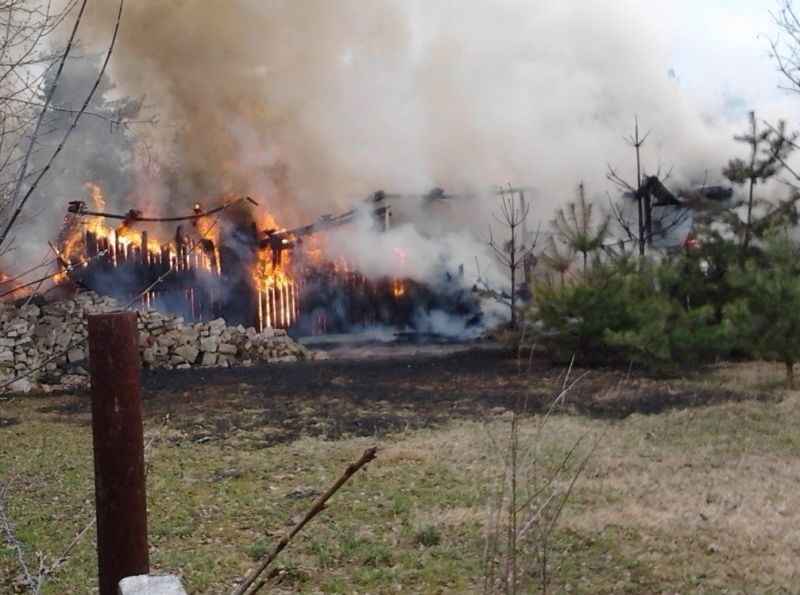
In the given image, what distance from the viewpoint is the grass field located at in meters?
4.68

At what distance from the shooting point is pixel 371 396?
35.6 feet

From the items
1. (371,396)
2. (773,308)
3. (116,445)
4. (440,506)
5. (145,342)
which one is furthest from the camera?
(145,342)

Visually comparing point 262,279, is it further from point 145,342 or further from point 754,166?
point 754,166

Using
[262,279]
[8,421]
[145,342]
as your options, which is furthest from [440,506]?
[262,279]

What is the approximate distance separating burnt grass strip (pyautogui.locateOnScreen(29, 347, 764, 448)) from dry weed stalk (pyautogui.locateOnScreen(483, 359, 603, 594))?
1776mm

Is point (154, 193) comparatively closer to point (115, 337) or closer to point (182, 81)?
point (182, 81)

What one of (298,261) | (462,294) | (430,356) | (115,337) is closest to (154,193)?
(298,261)

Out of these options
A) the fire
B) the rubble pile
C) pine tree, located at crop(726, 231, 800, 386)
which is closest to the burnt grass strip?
pine tree, located at crop(726, 231, 800, 386)

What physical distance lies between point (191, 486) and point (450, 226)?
13275 millimetres

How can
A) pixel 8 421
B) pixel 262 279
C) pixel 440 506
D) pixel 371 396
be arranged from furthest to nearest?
pixel 262 279 < pixel 371 396 < pixel 8 421 < pixel 440 506

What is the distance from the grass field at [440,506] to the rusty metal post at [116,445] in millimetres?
1558

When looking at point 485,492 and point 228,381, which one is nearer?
point 485,492

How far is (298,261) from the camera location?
19.0 m

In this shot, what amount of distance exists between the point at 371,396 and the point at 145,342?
611 cm
